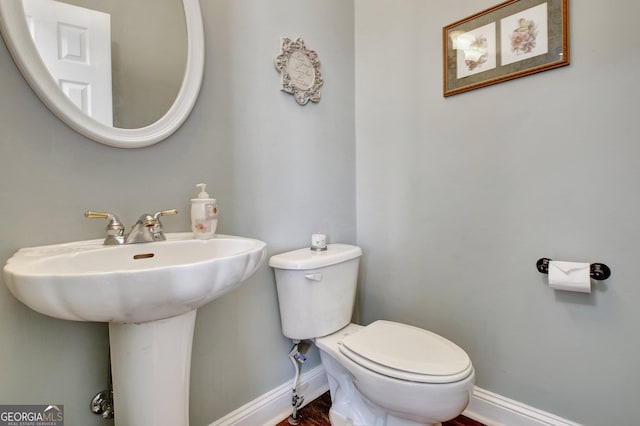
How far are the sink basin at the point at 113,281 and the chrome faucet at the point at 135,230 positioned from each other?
→ 30 mm

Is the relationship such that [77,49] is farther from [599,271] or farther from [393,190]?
[599,271]

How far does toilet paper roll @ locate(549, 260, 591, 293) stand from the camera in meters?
1.00

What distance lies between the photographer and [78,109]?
83 centimetres

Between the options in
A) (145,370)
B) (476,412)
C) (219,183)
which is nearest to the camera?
(145,370)

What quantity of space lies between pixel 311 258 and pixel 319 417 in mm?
733

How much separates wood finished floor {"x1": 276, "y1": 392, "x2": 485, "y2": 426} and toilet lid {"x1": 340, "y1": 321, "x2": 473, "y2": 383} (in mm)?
466

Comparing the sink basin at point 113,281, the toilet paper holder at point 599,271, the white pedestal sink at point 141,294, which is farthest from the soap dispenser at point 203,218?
the toilet paper holder at point 599,271

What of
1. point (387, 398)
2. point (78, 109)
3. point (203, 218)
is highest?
point (78, 109)

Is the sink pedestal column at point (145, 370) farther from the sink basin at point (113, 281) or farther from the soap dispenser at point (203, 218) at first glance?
the soap dispenser at point (203, 218)

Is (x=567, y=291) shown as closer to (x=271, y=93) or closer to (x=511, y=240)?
(x=511, y=240)

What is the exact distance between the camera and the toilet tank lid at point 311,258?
119 centimetres

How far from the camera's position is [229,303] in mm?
1163
